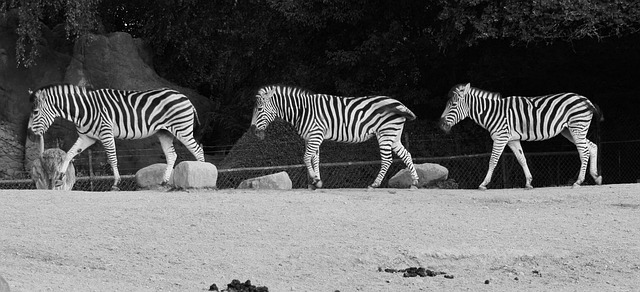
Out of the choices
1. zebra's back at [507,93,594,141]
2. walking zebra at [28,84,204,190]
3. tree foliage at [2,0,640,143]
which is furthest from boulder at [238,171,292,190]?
tree foliage at [2,0,640,143]

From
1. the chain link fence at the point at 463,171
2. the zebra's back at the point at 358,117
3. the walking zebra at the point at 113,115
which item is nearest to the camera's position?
the walking zebra at the point at 113,115

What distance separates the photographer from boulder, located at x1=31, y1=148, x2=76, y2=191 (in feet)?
47.2

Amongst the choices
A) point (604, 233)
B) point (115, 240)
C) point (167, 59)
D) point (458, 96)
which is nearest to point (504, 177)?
point (458, 96)

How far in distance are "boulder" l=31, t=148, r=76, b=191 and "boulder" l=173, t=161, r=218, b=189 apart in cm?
175

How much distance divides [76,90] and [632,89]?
38.1ft

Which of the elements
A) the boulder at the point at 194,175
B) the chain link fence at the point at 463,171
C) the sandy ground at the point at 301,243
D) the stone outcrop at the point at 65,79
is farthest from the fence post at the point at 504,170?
the boulder at the point at 194,175

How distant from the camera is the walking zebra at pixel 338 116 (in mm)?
15328

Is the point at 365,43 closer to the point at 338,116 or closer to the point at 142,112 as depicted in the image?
the point at 338,116

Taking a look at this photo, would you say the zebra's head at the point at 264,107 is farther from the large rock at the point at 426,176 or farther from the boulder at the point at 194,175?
the large rock at the point at 426,176

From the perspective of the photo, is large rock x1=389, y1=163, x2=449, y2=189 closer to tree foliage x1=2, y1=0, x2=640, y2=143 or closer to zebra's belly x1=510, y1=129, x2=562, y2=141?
zebra's belly x1=510, y1=129, x2=562, y2=141

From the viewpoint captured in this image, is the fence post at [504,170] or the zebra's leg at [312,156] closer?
the zebra's leg at [312,156]

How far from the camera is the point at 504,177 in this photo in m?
18.6

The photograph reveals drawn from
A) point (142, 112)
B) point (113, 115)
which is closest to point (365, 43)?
point (142, 112)

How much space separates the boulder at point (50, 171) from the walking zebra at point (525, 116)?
5630 millimetres
